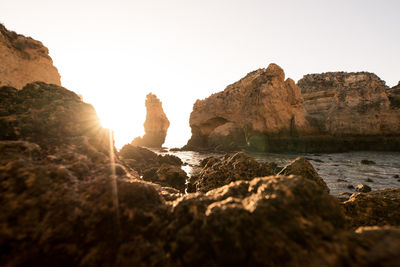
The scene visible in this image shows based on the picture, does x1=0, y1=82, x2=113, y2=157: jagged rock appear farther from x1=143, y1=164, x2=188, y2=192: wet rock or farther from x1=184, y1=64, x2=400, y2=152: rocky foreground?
x1=184, y1=64, x2=400, y2=152: rocky foreground

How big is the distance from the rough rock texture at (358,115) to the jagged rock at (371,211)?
2724 cm

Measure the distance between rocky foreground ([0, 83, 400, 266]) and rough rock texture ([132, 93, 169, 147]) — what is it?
189ft

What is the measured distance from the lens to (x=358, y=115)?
2878cm

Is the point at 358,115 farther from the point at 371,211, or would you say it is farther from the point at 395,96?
the point at 371,211

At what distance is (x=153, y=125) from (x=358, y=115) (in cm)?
5166

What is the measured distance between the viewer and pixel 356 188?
7770mm

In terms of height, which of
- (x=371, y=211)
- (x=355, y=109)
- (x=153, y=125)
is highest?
(x=355, y=109)

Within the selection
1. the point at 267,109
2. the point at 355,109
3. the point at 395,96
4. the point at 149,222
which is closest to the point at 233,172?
the point at 149,222

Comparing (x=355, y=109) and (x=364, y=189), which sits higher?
(x=355, y=109)

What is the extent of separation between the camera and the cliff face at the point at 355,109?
27641 mm

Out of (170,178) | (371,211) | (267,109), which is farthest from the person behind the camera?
(267,109)

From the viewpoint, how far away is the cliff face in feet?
90.7

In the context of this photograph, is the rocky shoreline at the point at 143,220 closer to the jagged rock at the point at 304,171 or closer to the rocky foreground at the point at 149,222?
the rocky foreground at the point at 149,222

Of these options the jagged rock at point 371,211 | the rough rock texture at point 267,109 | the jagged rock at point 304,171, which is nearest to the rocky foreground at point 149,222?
the jagged rock at point 371,211
